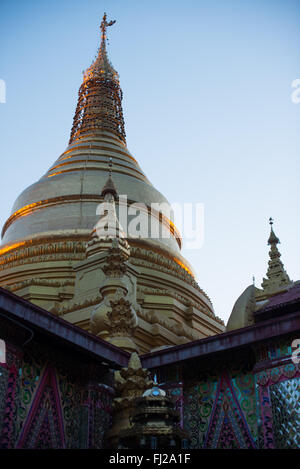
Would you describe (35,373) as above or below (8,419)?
above

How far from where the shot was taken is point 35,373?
26.6ft

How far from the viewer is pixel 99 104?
2773 cm

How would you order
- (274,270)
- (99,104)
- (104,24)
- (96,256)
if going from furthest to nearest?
(104,24), (99,104), (274,270), (96,256)

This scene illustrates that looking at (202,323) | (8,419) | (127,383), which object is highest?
(202,323)

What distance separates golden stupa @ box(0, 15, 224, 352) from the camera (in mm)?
14945

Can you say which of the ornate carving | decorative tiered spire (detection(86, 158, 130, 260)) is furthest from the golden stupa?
the ornate carving

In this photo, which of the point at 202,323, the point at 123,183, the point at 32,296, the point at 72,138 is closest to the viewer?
the point at 32,296

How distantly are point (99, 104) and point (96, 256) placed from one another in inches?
543

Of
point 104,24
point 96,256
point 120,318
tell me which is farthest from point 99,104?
point 120,318

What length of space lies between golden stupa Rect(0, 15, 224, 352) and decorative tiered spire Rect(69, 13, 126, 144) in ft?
3.73

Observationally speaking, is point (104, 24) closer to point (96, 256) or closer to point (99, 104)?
point (99, 104)

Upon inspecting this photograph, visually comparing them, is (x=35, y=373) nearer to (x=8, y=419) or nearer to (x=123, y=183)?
Answer: (x=8, y=419)
